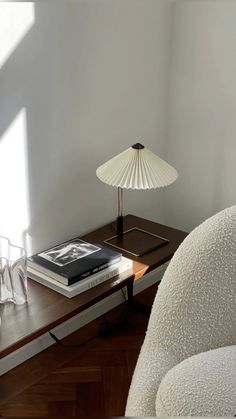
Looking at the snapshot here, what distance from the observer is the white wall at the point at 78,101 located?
1629 millimetres

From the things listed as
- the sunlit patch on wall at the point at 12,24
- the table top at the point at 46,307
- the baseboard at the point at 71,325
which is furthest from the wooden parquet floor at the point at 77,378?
the sunlit patch on wall at the point at 12,24

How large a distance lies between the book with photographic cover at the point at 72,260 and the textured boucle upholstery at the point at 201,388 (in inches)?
24.7

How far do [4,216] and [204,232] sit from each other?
81 cm

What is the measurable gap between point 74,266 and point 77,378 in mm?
430

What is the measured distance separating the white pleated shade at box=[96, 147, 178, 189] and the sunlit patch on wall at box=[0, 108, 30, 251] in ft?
0.88

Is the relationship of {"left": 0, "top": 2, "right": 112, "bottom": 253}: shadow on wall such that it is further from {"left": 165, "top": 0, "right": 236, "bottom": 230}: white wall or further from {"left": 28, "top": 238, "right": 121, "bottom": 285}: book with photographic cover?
{"left": 165, "top": 0, "right": 236, "bottom": 230}: white wall

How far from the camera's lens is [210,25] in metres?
2.02

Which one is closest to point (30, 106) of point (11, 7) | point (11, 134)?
point (11, 134)

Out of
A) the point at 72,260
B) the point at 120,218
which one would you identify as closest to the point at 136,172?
the point at 120,218

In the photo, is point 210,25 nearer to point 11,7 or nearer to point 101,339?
point 11,7

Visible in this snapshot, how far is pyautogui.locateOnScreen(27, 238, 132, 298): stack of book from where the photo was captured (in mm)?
1578

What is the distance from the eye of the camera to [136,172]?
1.74 metres

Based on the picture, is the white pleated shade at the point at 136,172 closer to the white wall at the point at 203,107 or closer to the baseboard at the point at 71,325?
the white wall at the point at 203,107

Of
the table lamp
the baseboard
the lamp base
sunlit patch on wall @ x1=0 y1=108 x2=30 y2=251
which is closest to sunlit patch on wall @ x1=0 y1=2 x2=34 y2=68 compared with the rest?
sunlit patch on wall @ x1=0 y1=108 x2=30 y2=251
